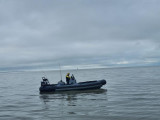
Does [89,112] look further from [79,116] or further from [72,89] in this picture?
[72,89]

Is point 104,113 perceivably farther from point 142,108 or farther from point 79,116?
point 142,108

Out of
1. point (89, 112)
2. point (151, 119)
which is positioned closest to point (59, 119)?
point (89, 112)

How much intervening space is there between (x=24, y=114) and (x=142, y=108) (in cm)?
788

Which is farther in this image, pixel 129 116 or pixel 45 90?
pixel 45 90

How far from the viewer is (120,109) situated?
1357 cm

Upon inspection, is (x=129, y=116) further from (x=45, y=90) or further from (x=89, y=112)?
(x=45, y=90)

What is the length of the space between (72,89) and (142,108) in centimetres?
1197

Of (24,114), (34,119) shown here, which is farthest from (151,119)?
(24,114)

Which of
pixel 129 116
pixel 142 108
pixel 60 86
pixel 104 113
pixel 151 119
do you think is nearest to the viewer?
pixel 151 119

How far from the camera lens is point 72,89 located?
24.4 metres

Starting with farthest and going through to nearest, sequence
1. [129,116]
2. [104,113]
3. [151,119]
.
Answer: [104,113], [129,116], [151,119]

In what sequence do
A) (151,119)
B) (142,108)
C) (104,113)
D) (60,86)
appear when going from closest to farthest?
(151,119)
(104,113)
(142,108)
(60,86)

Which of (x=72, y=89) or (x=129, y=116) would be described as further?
(x=72, y=89)

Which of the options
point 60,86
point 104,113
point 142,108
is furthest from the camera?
point 60,86
